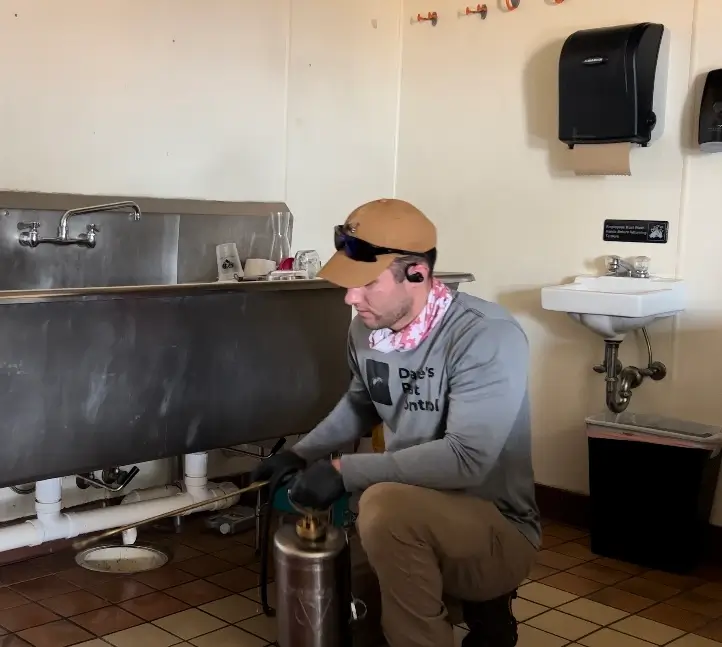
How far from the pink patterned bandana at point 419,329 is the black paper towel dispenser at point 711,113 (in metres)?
1.31

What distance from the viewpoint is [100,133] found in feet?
9.81

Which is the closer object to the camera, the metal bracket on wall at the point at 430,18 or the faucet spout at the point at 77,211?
the faucet spout at the point at 77,211

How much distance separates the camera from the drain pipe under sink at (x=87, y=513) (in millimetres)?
2613

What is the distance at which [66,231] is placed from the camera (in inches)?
111

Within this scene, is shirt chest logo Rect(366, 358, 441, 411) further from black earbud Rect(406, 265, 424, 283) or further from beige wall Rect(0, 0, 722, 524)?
beige wall Rect(0, 0, 722, 524)

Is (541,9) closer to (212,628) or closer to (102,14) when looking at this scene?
(102,14)

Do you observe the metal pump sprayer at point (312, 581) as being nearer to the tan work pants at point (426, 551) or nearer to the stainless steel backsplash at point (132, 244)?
the tan work pants at point (426, 551)

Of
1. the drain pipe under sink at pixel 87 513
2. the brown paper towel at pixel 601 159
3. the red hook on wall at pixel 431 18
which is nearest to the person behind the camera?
the drain pipe under sink at pixel 87 513

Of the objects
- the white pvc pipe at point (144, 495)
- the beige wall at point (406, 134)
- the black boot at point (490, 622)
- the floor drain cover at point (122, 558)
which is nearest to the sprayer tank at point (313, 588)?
the black boot at point (490, 622)

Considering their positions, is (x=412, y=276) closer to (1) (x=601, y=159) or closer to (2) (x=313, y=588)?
(2) (x=313, y=588)

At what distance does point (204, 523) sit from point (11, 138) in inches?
56.6

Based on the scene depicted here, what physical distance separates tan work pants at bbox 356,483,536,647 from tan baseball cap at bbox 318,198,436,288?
45 centimetres

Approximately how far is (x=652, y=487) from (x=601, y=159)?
1.12m

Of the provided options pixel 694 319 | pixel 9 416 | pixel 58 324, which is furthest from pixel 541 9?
pixel 9 416
